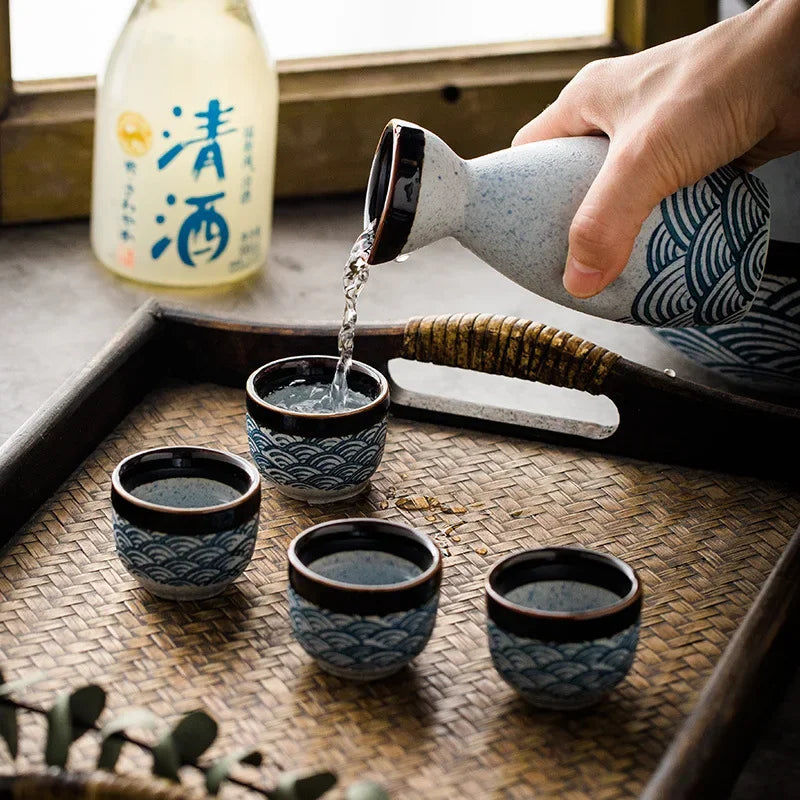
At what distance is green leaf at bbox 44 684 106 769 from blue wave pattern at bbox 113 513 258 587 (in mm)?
137

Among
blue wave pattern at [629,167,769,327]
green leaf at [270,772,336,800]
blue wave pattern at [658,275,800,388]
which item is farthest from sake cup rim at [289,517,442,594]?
blue wave pattern at [658,275,800,388]

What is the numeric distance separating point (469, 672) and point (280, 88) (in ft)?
2.61

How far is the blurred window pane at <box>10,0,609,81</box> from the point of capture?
4.19ft

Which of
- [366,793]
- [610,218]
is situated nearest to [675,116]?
[610,218]

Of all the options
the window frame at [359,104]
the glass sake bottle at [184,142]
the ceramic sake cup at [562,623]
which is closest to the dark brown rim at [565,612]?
the ceramic sake cup at [562,623]

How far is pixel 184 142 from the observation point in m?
1.11

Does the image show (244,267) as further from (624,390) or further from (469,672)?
(469,672)

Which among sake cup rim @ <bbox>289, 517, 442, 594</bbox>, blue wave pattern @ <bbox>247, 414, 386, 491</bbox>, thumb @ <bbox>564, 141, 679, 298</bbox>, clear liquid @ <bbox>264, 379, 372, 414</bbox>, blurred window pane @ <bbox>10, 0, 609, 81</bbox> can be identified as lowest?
blue wave pattern @ <bbox>247, 414, 386, 491</bbox>

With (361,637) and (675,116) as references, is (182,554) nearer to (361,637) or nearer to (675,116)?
(361,637)

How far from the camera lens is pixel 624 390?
899 millimetres

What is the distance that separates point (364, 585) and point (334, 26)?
838 mm

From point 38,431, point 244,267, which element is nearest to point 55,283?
point 244,267

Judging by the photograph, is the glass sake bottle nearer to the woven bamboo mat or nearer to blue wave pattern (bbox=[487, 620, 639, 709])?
the woven bamboo mat

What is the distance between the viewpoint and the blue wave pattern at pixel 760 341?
0.94 m
